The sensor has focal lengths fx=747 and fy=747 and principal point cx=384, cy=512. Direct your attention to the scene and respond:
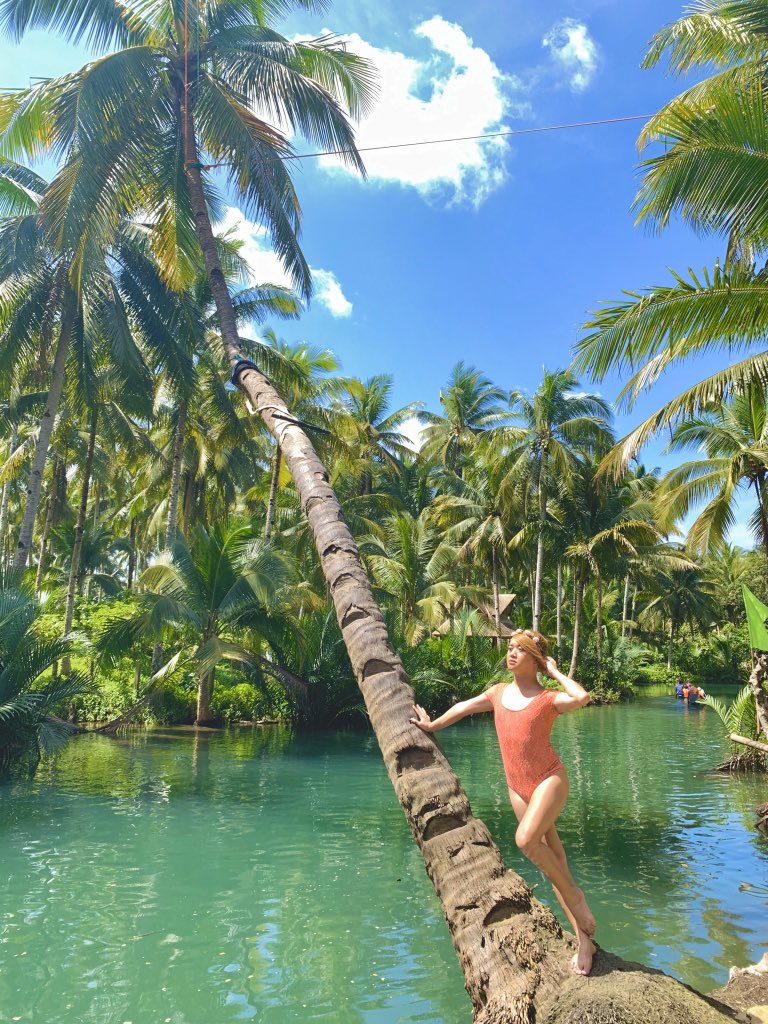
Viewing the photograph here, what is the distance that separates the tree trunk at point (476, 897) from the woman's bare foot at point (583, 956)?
38 mm

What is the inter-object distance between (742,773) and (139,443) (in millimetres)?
18823

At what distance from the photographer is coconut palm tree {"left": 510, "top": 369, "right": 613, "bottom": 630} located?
101 ft

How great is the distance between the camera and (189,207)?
34.1ft

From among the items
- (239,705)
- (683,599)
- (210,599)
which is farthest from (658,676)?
(210,599)

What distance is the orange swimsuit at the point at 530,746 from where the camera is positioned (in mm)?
3664

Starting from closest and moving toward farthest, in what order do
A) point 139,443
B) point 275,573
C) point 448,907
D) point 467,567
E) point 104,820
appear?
point 448,907
point 104,820
point 275,573
point 139,443
point 467,567

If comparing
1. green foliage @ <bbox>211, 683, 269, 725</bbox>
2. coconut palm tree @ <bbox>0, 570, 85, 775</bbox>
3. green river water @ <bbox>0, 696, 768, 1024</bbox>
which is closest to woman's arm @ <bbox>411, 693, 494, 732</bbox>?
green river water @ <bbox>0, 696, 768, 1024</bbox>

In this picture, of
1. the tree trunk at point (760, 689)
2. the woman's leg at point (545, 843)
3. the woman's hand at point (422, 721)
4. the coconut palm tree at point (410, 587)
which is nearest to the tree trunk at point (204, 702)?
the coconut palm tree at point (410, 587)

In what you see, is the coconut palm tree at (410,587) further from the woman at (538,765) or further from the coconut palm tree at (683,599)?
the coconut palm tree at (683,599)

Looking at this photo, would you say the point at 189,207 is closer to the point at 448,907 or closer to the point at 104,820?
the point at 104,820

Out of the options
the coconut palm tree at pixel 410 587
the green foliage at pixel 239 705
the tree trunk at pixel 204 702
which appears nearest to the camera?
the tree trunk at pixel 204 702

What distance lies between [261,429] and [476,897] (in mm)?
25193

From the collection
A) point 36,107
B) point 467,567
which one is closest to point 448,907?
point 36,107

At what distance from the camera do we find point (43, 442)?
1655 cm
